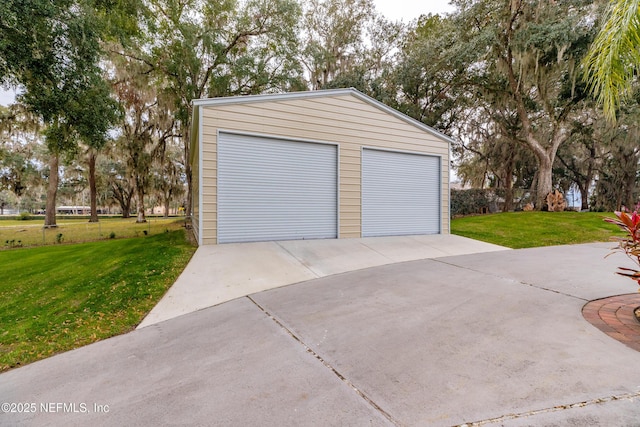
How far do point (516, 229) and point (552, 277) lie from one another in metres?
6.37

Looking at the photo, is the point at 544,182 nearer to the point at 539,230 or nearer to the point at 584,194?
the point at 539,230

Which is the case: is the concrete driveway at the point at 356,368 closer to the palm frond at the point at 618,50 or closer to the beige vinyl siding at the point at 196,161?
the palm frond at the point at 618,50

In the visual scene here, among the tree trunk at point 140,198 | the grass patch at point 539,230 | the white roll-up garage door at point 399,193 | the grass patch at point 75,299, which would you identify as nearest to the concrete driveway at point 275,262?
the grass patch at point 75,299

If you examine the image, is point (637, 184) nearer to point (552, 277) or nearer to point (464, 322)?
point (552, 277)

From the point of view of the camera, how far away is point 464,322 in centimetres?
268

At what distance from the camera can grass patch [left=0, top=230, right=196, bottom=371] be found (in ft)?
9.02

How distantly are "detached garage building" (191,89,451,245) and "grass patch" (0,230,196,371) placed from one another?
1599mm

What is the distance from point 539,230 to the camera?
929cm

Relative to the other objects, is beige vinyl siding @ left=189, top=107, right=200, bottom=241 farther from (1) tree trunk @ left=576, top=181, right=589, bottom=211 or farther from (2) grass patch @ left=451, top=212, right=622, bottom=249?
(1) tree trunk @ left=576, top=181, right=589, bottom=211

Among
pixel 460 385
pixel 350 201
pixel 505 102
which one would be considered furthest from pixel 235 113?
pixel 505 102

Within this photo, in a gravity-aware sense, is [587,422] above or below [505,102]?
below

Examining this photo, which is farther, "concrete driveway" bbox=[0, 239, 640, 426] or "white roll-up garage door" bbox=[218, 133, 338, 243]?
"white roll-up garage door" bbox=[218, 133, 338, 243]

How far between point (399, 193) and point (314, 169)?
2.59 m

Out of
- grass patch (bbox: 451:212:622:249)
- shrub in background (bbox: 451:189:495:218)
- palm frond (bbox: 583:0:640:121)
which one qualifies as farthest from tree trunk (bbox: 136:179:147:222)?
palm frond (bbox: 583:0:640:121)
